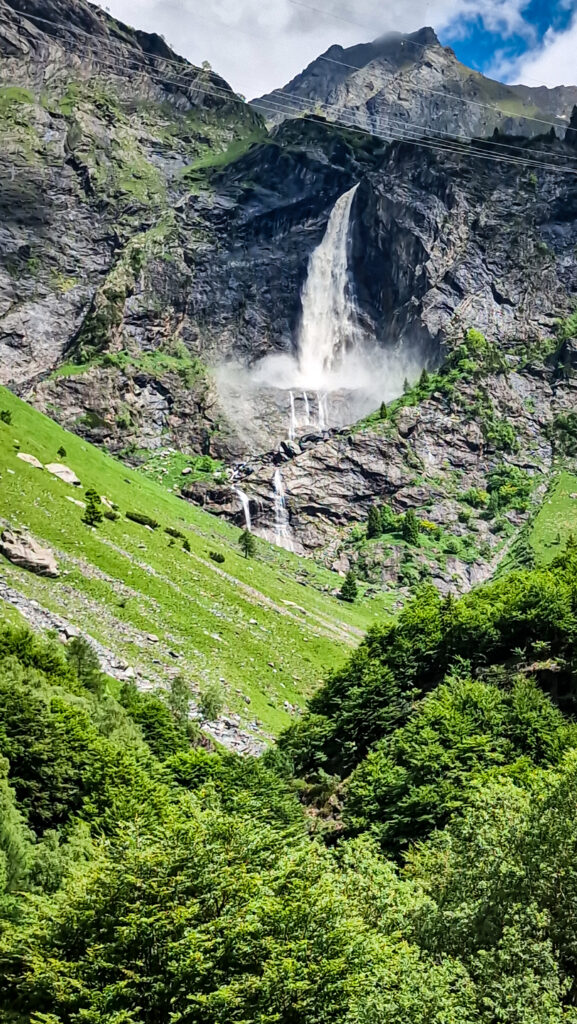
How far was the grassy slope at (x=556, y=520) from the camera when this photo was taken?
481 ft

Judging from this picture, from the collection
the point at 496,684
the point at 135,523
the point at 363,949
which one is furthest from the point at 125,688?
the point at 135,523

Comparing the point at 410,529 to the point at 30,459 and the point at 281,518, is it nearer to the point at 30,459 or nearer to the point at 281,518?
the point at 281,518

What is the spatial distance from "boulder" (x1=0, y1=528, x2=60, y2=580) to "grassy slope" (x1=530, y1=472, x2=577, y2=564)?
91126mm

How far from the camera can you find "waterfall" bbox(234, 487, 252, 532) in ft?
581

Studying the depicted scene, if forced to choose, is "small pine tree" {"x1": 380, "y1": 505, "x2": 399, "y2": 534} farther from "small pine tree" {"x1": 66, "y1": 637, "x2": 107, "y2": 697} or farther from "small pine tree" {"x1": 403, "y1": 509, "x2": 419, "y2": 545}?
"small pine tree" {"x1": 66, "y1": 637, "x2": 107, "y2": 697}

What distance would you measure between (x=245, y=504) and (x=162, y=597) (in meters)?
98.0

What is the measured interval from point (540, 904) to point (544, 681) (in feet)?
87.2

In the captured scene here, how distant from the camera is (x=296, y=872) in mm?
24906

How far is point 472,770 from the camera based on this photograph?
131 ft

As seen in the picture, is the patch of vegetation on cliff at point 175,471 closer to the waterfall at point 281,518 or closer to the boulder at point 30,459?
the waterfall at point 281,518

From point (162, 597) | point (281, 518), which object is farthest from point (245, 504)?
point (162, 597)

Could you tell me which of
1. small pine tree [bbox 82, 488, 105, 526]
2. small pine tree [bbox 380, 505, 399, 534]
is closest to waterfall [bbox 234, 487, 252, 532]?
small pine tree [bbox 380, 505, 399, 534]

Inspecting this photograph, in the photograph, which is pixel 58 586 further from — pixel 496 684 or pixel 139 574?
pixel 496 684

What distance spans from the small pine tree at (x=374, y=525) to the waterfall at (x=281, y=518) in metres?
17.4
